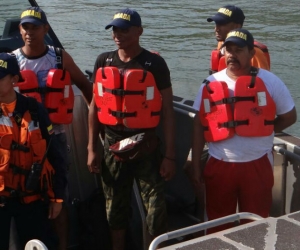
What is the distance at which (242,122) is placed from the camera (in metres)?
3.26

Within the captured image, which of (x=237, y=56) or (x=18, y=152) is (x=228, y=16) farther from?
(x=18, y=152)

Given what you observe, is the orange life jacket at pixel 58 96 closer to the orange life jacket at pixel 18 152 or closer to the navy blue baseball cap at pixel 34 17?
the navy blue baseball cap at pixel 34 17

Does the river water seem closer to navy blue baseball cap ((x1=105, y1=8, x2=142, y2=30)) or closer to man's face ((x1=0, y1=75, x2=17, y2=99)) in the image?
navy blue baseball cap ((x1=105, y1=8, x2=142, y2=30))

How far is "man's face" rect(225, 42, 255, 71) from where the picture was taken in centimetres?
326

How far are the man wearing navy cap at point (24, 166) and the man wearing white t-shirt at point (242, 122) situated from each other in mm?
792

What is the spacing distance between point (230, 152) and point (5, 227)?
1125 millimetres

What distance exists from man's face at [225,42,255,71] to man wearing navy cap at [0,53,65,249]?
93 cm

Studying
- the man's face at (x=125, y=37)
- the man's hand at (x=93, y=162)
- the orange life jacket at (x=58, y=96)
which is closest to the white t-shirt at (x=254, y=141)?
the man's face at (x=125, y=37)

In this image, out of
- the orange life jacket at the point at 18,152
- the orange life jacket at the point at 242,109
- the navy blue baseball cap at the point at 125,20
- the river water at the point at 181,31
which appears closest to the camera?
the orange life jacket at the point at 18,152

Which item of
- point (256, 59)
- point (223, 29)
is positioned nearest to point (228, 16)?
point (223, 29)

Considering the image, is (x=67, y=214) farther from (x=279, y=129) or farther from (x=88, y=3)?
(x=88, y=3)

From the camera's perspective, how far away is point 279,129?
3.40 meters

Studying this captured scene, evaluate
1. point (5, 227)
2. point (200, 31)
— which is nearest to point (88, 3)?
point (200, 31)

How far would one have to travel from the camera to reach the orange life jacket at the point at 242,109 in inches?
127
